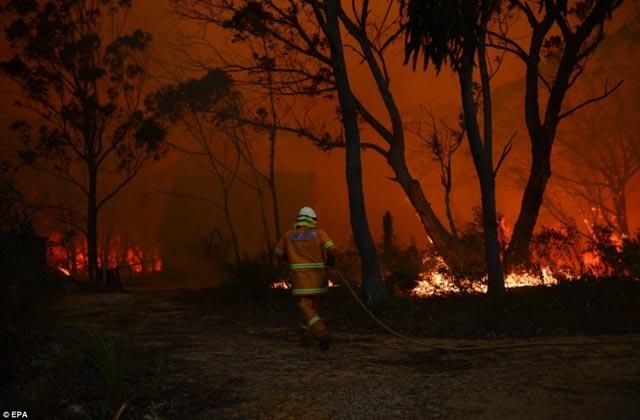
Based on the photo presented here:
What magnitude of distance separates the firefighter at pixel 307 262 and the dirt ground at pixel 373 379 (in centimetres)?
51

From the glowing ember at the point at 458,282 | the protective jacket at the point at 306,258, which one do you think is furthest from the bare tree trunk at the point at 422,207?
the protective jacket at the point at 306,258

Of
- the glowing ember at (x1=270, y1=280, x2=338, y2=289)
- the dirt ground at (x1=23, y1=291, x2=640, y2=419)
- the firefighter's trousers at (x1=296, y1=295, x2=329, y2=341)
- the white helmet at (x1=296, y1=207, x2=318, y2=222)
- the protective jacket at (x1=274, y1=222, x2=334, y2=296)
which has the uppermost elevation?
the white helmet at (x1=296, y1=207, x2=318, y2=222)

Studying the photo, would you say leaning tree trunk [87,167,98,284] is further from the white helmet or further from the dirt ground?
the white helmet

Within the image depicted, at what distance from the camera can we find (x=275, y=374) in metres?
6.02

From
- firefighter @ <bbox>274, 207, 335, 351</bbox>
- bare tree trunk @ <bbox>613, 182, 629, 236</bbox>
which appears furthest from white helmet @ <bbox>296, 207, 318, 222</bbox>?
bare tree trunk @ <bbox>613, 182, 629, 236</bbox>

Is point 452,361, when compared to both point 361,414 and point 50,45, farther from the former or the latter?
point 50,45

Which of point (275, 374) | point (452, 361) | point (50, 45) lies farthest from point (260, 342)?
point (50, 45)

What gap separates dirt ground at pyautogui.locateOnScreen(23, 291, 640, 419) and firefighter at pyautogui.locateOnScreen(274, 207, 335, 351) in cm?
51

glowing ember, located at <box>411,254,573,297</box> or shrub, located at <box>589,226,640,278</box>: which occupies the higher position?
shrub, located at <box>589,226,640,278</box>

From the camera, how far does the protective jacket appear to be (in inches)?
294

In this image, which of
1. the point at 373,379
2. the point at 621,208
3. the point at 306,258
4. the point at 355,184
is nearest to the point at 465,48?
the point at 355,184

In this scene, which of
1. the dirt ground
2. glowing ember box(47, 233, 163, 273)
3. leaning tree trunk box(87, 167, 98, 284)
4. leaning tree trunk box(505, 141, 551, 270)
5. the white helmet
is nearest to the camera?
the dirt ground

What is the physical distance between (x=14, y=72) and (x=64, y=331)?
80.7 feet

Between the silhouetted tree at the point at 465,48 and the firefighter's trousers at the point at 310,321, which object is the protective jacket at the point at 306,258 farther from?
the silhouetted tree at the point at 465,48
